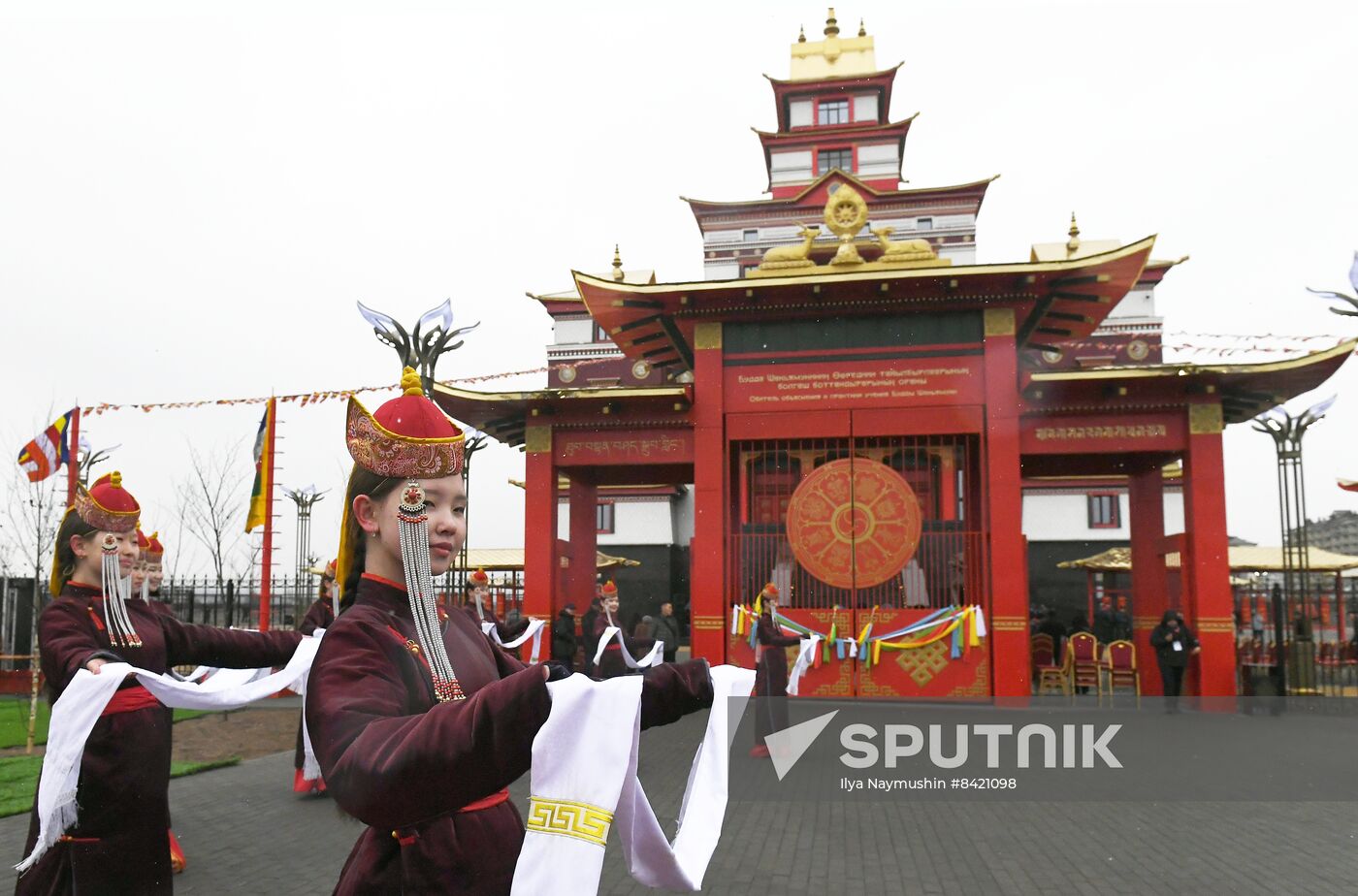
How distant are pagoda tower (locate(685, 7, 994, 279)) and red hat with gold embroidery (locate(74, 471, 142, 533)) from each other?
83.9ft

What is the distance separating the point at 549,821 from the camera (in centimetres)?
169

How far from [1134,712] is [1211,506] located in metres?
3.34

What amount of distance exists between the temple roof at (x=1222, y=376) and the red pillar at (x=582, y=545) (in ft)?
26.8

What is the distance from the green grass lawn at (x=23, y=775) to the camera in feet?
26.9

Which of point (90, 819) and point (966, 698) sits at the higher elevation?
point (90, 819)

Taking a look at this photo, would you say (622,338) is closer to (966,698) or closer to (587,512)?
(587,512)

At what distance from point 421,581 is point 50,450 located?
16245 millimetres

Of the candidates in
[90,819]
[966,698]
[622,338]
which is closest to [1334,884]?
[90,819]

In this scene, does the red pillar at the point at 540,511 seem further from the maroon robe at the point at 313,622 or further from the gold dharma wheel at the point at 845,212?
the maroon robe at the point at 313,622

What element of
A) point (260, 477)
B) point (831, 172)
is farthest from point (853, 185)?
point (260, 477)

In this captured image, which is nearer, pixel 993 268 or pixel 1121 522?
pixel 993 268

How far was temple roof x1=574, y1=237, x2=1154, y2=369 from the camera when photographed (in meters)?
14.3
